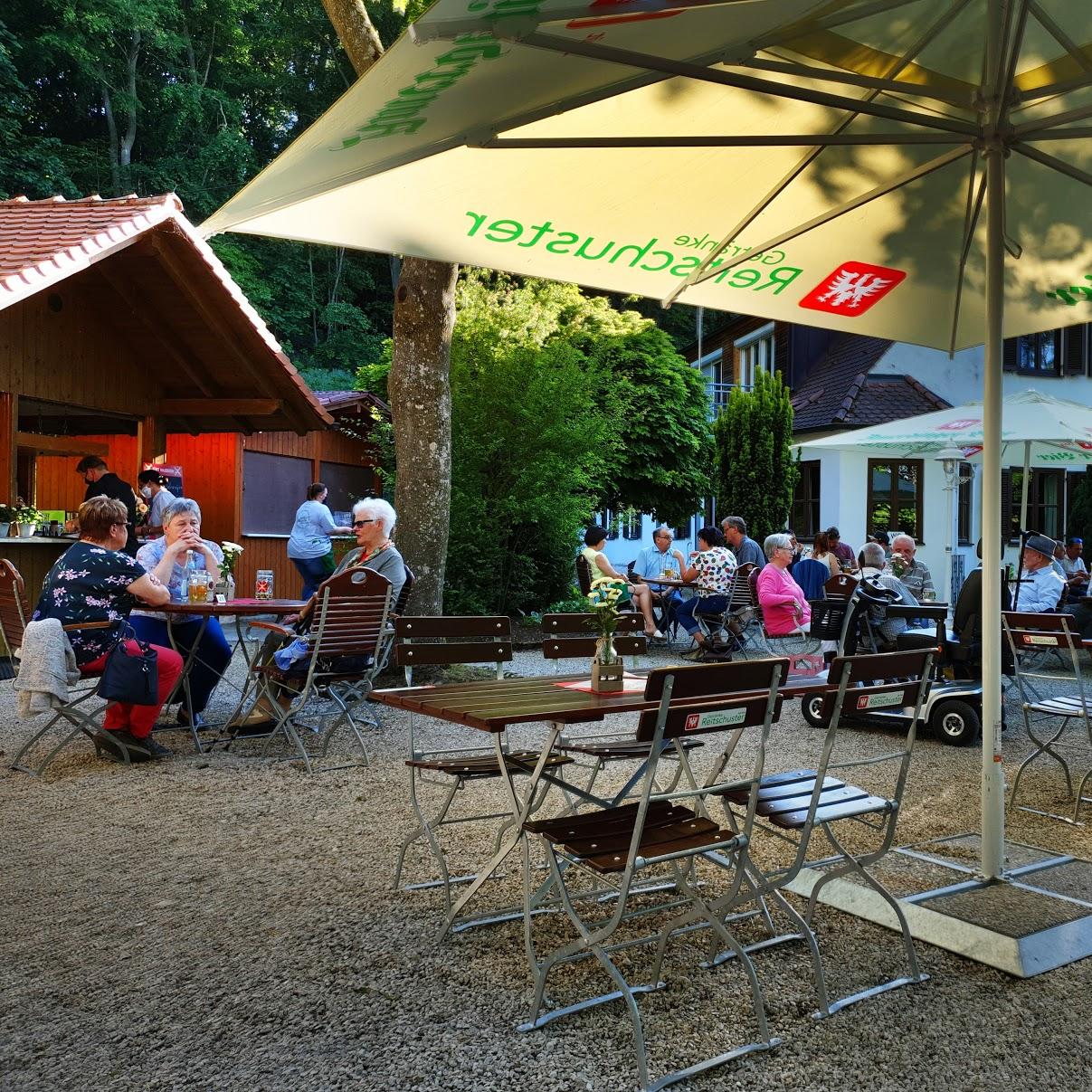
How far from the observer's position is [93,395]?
12062mm

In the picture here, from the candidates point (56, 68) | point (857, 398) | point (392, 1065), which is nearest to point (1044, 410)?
point (392, 1065)

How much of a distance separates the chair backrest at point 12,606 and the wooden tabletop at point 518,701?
3304 mm

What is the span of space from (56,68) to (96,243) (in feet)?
79.8

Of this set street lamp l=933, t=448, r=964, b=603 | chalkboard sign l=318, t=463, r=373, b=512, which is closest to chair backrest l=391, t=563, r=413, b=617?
street lamp l=933, t=448, r=964, b=603

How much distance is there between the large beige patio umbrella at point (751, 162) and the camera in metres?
3.12

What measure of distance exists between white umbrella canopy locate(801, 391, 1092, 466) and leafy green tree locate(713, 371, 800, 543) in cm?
942

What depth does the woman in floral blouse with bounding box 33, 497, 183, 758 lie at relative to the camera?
579 centimetres

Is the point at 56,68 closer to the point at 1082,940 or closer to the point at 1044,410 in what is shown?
the point at 1044,410

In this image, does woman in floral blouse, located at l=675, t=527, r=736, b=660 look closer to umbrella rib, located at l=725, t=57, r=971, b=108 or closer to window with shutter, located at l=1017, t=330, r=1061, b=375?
umbrella rib, located at l=725, t=57, r=971, b=108

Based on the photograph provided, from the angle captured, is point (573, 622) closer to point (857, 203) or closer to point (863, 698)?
point (863, 698)

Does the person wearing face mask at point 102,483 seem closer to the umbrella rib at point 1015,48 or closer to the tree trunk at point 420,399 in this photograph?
the tree trunk at point 420,399

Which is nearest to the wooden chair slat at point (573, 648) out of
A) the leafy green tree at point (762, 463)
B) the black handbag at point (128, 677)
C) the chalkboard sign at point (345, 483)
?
the black handbag at point (128, 677)

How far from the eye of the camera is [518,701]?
3457 millimetres

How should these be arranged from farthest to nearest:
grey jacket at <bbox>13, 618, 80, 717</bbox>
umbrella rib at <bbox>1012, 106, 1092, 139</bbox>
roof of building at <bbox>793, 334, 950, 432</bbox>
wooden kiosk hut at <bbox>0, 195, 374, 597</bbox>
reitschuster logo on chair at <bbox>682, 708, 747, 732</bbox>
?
1. roof of building at <bbox>793, 334, 950, 432</bbox>
2. wooden kiosk hut at <bbox>0, 195, 374, 597</bbox>
3. grey jacket at <bbox>13, 618, 80, 717</bbox>
4. umbrella rib at <bbox>1012, 106, 1092, 139</bbox>
5. reitschuster logo on chair at <bbox>682, 708, 747, 732</bbox>
